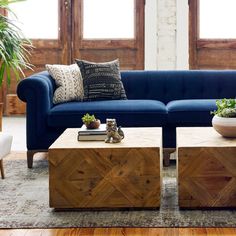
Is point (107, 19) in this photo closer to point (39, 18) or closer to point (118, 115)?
point (39, 18)

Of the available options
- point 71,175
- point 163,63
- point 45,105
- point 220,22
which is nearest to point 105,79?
point 45,105

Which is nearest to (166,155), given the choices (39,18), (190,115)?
(190,115)

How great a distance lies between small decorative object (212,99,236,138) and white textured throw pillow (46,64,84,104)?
1728mm

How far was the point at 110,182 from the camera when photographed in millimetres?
2998

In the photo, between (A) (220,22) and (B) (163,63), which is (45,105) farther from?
(A) (220,22)

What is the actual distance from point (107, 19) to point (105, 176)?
14.8ft

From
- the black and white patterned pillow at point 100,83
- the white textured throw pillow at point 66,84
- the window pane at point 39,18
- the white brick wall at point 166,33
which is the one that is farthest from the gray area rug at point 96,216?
the window pane at point 39,18

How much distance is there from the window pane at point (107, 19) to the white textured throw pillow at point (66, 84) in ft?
8.29

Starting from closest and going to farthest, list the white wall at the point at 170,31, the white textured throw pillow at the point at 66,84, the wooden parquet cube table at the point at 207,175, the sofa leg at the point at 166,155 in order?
the wooden parquet cube table at the point at 207,175
the sofa leg at the point at 166,155
the white textured throw pillow at the point at 66,84
the white wall at the point at 170,31

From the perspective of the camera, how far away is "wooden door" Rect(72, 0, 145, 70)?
7.16m

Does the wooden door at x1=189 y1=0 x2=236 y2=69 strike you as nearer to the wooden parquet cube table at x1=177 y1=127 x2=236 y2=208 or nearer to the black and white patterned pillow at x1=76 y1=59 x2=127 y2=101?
the black and white patterned pillow at x1=76 y1=59 x2=127 y2=101

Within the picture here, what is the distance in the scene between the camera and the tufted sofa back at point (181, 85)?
15.9 ft

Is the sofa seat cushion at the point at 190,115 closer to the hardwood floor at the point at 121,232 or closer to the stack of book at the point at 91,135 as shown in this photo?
the stack of book at the point at 91,135

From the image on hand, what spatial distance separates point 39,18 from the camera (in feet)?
23.9
